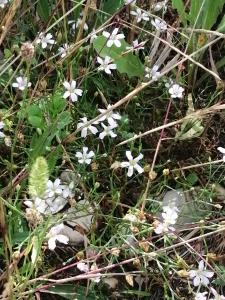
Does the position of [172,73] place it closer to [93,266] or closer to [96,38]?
[96,38]

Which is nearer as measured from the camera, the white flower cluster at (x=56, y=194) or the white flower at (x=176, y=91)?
the white flower cluster at (x=56, y=194)

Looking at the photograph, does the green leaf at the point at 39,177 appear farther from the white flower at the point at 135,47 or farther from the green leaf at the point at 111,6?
the green leaf at the point at 111,6

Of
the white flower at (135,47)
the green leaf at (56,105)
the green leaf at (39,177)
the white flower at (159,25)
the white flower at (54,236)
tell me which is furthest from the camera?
the white flower at (159,25)

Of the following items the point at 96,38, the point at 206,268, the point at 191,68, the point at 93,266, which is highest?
the point at 96,38

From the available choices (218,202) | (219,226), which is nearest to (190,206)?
(218,202)

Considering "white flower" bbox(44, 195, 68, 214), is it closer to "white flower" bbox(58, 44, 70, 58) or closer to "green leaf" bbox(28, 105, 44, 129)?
"green leaf" bbox(28, 105, 44, 129)

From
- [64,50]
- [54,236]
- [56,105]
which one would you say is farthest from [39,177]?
[64,50]

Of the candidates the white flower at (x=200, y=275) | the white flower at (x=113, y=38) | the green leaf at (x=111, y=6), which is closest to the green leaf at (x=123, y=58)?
the white flower at (x=113, y=38)
